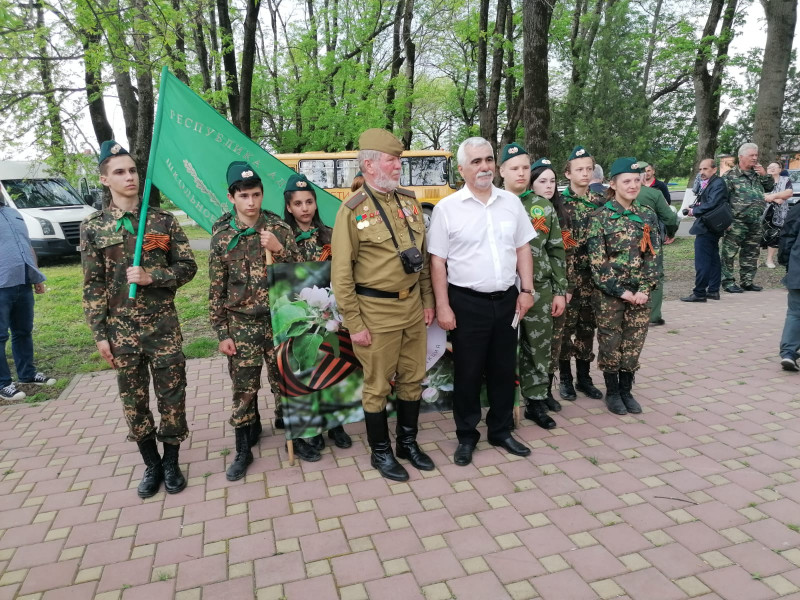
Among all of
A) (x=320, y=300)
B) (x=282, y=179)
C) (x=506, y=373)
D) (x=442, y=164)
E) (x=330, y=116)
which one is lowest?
(x=506, y=373)

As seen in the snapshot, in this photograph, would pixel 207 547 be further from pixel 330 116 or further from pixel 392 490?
pixel 330 116

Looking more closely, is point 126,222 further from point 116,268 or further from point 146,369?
point 146,369

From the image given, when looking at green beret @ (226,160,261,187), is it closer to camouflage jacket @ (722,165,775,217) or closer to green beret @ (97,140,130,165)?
green beret @ (97,140,130,165)

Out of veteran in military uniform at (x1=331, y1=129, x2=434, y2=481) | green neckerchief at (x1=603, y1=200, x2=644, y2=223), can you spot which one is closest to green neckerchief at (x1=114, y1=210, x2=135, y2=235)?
veteran in military uniform at (x1=331, y1=129, x2=434, y2=481)

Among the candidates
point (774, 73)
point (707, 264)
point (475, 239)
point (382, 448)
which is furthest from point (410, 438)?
point (774, 73)

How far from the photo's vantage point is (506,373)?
3.78 metres

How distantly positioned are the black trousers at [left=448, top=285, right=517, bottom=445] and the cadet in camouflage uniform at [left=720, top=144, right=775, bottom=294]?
6545mm

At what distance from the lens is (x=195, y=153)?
146 inches

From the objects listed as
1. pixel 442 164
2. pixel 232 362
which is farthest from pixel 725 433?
pixel 442 164

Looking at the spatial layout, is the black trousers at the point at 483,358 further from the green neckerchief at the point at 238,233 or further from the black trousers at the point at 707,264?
the black trousers at the point at 707,264

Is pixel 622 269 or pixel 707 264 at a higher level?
pixel 622 269

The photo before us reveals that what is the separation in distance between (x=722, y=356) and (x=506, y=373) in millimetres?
3213

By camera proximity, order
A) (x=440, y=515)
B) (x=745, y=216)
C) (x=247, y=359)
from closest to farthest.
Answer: (x=440, y=515), (x=247, y=359), (x=745, y=216)

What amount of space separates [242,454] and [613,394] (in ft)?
9.69
